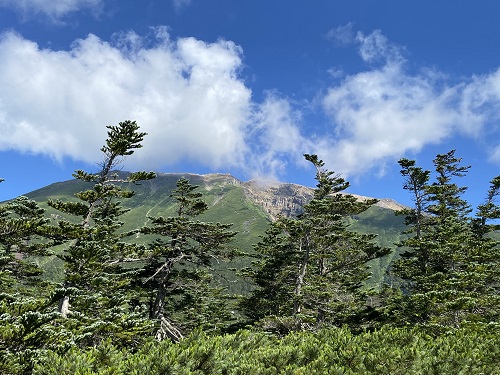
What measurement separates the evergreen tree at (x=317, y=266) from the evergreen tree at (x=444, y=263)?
11.6 ft

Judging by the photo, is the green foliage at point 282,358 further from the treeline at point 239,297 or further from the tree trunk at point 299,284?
the tree trunk at point 299,284

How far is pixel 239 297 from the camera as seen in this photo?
31391 mm

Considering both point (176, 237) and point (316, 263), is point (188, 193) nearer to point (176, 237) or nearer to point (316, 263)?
point (176, 237)

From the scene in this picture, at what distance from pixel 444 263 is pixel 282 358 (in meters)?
24.8

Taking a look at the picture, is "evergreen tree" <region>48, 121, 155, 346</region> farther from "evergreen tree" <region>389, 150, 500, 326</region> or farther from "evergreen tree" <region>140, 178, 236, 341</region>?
"evergreen tree" <region>389, 150, 500, 326</region>

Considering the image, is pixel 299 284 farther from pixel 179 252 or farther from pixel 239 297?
pixel 179 252

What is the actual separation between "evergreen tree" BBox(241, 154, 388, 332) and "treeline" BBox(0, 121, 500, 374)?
15 cm

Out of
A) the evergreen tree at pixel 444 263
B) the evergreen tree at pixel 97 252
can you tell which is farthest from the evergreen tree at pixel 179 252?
the evergreen tree at pixel 444 263

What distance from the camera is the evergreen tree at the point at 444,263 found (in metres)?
19.8

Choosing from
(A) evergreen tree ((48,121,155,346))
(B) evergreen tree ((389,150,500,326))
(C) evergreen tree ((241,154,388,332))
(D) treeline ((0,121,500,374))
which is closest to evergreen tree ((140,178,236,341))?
(D) treeline ((0,121,500,374))

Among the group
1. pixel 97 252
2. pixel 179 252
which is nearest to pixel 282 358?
pixel 97 252

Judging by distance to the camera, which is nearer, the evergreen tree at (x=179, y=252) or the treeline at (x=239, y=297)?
the treeline at (x=239, y=297)

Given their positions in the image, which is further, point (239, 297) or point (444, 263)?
point (239, 297)

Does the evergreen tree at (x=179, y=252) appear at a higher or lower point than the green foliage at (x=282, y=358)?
higher
